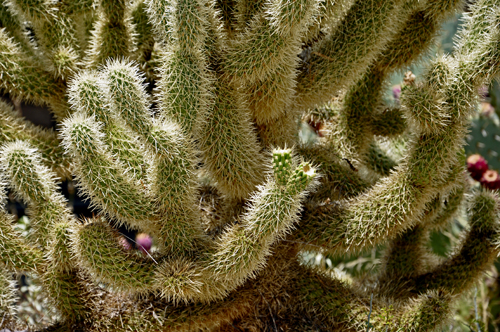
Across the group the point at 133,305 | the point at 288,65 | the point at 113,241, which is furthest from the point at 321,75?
the point at 133,305

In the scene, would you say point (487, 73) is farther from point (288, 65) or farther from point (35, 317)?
point (35, 317)

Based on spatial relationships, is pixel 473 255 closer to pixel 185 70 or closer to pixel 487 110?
pixel 185 70

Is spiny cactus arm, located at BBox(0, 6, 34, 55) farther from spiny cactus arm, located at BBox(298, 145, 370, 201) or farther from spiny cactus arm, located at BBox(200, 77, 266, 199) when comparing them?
spiny cactus arm, located at BBox(298, 145, 370, 201)

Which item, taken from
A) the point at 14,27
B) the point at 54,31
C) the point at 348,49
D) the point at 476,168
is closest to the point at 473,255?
the point at 348,49

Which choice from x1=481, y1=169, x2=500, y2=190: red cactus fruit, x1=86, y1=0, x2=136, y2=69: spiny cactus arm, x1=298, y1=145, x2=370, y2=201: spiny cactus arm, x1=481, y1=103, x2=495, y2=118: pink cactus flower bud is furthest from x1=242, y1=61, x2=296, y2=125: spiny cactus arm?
x1=481, y1=103, x2=495, y2=118: pink cactus flower bud

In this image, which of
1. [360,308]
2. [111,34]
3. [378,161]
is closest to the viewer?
[360,308]
